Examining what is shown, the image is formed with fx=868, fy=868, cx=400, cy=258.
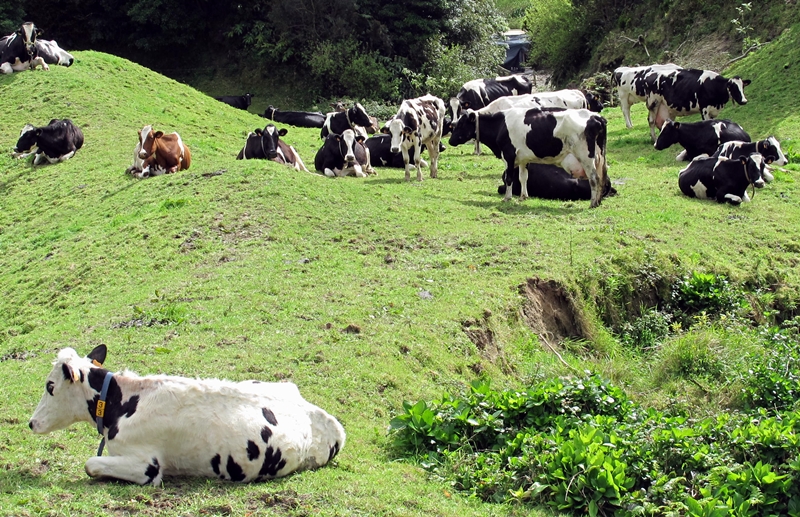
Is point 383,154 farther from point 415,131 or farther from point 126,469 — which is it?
point 126,469

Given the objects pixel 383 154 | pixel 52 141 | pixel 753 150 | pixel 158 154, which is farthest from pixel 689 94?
pixel 52 141

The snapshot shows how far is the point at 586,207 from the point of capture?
1546cm

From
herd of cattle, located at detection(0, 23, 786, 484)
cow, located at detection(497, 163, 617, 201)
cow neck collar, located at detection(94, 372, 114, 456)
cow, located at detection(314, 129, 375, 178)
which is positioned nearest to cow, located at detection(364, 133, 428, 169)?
herd of cattle, located at detection(0, 23, 786, 484)

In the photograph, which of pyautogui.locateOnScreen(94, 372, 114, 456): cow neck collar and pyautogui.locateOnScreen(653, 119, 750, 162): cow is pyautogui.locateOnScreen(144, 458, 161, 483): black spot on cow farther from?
pyautogui.locateOnScreen(653, 119, 750, 162): cow

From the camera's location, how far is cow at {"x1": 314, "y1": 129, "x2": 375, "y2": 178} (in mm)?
18969

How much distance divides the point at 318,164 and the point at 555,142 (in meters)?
6.08

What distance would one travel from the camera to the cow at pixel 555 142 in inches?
609

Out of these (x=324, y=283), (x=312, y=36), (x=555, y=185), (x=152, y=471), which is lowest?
(x=152, y=471)

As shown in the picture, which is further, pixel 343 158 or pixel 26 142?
pixel 26 142

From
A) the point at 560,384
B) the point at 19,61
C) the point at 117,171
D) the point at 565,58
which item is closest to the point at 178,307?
the point at 560,384

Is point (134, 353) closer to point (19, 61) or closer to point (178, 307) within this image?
point (178, 307)

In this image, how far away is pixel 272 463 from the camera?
20.5 ft

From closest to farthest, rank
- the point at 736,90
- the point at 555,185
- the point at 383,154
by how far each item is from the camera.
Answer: the point at 555,185 < the point at 383,154 < the point at 736,90

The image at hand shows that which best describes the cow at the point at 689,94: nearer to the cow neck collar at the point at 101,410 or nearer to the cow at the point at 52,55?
the cow at the point at 52,55
